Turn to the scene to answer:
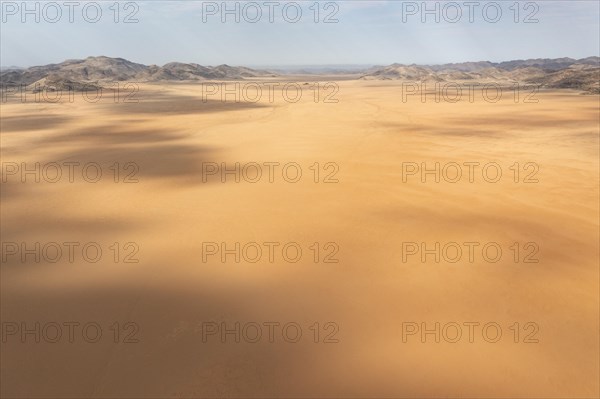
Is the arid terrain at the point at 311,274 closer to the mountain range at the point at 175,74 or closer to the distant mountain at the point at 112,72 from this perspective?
the mountain range at the point at 175,74

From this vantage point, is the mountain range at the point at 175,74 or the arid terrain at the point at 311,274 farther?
the mountain range at the point at 175,74

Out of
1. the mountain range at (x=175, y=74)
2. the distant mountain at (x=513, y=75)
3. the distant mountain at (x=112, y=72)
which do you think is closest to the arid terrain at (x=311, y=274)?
the distant mountain at (x=513, y=75)

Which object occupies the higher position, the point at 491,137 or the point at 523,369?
the point at 491,137

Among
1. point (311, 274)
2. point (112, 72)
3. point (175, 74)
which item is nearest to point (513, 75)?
point (175, 74)

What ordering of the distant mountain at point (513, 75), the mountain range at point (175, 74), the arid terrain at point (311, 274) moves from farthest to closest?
the mountain range at point (175, 74) < the distant mountain at point (513, 75) < the arid terrain at point (311, 274)

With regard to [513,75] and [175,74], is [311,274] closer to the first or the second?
[175,74]

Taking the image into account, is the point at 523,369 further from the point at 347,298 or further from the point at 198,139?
the point at 198,139

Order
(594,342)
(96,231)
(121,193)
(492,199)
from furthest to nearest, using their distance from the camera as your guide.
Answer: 1. (121,193)
2. (492,199)
3. (96,231)
4. (594,342)

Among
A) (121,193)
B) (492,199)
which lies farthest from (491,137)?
(121,193)
